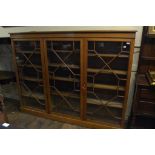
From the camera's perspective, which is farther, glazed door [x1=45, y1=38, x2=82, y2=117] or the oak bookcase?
glazed door [x1=45, y1=38, x2=82, y2=117]

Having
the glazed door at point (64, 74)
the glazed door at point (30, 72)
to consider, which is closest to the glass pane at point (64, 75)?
the glazed door at point (64, 74)

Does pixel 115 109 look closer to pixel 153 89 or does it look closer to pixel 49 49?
pixel 153 89

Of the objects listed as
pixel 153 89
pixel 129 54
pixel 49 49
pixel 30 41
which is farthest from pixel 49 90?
pixel 153 89

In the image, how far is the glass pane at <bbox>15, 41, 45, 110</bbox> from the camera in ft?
7.09

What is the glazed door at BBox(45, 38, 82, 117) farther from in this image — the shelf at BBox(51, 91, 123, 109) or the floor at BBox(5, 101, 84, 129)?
the floor at BBox(5, 101, 84, 129)

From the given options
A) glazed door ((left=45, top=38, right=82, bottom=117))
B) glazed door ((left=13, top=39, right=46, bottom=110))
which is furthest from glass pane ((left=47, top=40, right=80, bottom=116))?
glazed door ((left=13, top=39, right=46, bottom=110))

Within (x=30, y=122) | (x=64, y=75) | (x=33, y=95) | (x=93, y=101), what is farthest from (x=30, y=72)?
(x=93, y=101)

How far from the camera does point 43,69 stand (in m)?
2.09

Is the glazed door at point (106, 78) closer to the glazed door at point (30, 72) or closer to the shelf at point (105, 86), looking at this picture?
the shelf at point (105, 86)

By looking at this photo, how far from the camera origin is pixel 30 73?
2.34 meters

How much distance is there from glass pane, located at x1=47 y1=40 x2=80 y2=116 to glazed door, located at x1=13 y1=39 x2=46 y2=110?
Answer: 159mm

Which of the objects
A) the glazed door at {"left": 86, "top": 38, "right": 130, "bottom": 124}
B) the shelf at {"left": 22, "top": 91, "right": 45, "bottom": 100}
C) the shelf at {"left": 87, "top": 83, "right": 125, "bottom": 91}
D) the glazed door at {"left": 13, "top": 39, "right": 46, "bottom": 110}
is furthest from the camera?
the shelf at {"left": 22, "top": 91, "right": 45, "bottom": 100}

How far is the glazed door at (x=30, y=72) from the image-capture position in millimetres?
2142
